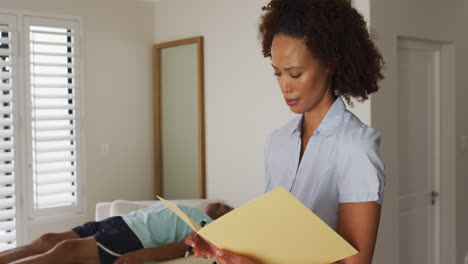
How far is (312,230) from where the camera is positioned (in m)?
0.93

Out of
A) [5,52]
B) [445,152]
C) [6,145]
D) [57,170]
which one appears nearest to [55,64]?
[5,52]

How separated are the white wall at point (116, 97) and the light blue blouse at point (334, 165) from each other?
3.55 metres

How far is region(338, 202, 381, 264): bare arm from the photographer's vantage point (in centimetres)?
98

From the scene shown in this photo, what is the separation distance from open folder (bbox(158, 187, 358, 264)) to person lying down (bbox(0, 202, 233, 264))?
1.77 m

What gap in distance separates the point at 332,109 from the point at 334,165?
139 millimetres

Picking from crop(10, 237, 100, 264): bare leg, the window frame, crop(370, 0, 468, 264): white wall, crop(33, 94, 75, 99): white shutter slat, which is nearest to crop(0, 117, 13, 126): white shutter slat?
the window frame

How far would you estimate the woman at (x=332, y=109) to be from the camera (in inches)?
39.4

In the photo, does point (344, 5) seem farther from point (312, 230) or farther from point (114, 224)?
point (114, 224)

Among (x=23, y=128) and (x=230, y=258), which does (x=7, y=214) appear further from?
(x=230, y=258)

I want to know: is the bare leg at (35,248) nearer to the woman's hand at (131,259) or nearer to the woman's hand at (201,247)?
the woman's hand at (131,259)

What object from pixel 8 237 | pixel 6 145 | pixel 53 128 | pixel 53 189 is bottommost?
pixel 8 237

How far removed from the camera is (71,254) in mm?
2807

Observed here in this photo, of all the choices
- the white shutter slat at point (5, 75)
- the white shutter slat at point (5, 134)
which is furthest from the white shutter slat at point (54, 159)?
the white shutter slat at point (5, 75)

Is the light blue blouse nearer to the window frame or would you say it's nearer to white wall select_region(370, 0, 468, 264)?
white wall select_region(370, 0, 468, 264)
